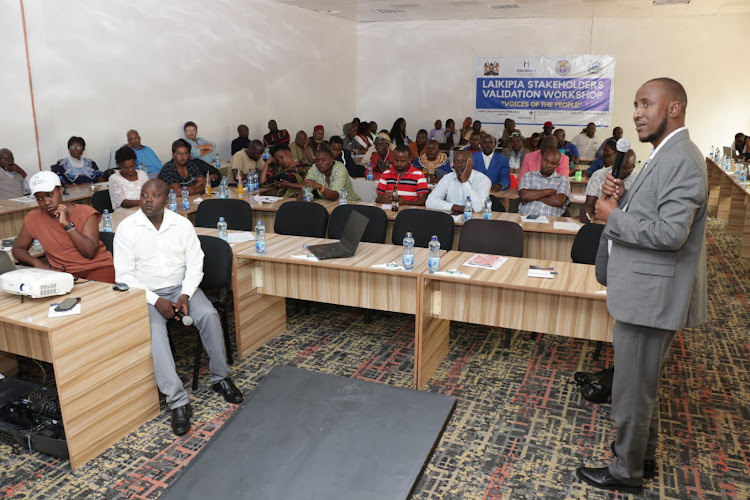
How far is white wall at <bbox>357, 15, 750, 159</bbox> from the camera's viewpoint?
Result: 11953 mm

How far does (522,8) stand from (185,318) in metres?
Answer: 10.2

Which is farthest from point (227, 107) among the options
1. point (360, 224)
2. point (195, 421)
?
point (195, 421)

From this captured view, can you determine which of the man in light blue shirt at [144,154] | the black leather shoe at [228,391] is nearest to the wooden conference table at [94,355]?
the black leather shoe at [228,391]

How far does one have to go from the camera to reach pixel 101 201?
5984 mm

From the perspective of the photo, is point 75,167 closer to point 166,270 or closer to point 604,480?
point 166,270

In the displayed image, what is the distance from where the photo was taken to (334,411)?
159cm

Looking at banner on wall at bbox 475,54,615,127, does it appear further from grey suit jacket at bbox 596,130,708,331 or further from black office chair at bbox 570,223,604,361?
grey suit jacket at bbox 596,130,708,331

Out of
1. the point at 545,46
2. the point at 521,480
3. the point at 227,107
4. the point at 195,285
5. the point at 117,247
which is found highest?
the point at 545,46

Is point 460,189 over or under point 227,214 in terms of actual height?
over

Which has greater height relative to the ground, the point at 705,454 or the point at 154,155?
the point at 154,155

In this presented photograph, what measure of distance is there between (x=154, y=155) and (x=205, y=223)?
11.0 ft

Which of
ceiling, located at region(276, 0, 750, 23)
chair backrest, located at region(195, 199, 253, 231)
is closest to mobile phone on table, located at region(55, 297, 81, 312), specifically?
chair backrest, located at region(195, 199, 253, 231)

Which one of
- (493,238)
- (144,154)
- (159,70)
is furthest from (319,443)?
Answer: (159,70)

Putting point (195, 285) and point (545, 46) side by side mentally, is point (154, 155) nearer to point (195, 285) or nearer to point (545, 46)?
point (195, 285)
